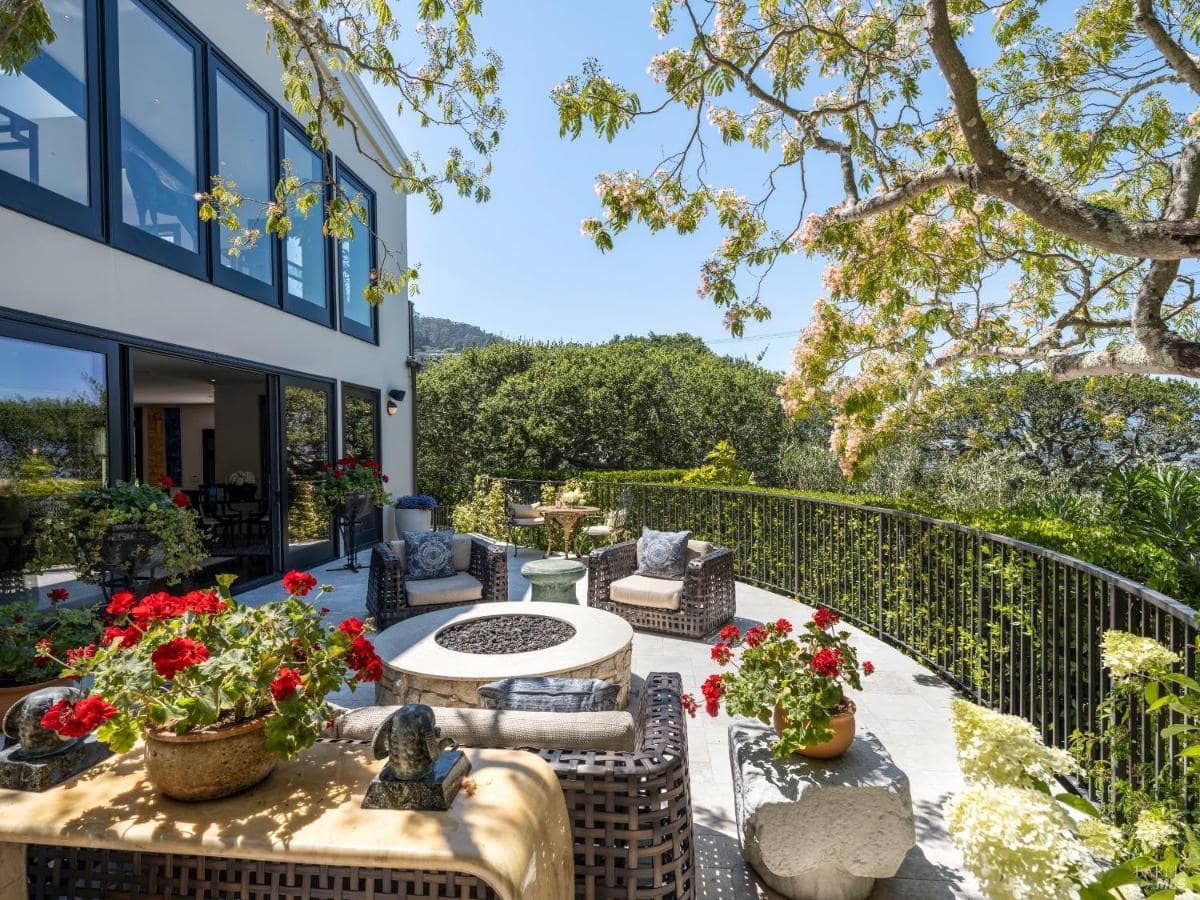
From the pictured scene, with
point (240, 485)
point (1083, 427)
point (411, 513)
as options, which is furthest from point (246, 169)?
point (1083, 427)

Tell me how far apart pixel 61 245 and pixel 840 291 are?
Result: 6.44m

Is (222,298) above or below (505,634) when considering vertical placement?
above

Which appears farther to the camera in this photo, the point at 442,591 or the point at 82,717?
the point at 442,591

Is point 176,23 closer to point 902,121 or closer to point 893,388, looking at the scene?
point 902,121

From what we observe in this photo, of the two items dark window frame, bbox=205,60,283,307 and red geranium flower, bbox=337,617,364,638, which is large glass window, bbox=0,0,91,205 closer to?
dark window frame, bbox=205,60,283,307

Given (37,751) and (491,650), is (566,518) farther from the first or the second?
(37,751)

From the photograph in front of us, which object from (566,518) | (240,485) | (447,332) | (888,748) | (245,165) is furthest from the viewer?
(447,332)

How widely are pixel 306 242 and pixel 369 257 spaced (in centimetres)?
174

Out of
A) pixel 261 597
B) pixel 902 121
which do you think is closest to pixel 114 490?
pixel 261 597

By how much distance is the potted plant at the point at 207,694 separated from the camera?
53.4 inches

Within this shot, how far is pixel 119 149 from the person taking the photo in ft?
16.7

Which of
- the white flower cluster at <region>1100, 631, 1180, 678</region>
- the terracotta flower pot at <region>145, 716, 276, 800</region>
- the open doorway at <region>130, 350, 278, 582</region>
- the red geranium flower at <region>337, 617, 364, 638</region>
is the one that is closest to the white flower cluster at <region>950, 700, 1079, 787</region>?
the white flower cluster at <region>1100, 631, 1180, 678</region>

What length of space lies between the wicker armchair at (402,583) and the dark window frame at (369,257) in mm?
4934

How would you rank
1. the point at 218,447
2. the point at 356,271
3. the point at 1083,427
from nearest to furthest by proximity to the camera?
the point at 356,271 < the point at 218,447 < the point at 1083,427
